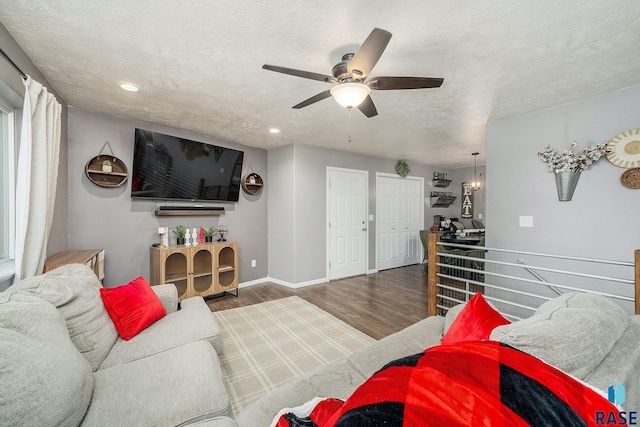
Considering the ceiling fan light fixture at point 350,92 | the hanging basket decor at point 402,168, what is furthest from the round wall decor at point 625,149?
the hanging basket decor at point 402,168

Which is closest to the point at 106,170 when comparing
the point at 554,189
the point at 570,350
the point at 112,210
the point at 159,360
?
the point at 112,210

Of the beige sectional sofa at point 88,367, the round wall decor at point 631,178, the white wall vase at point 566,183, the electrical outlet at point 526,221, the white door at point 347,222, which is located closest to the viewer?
the beige sectional sofa at point 88,367

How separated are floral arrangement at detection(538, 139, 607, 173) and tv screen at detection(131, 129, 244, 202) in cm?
399

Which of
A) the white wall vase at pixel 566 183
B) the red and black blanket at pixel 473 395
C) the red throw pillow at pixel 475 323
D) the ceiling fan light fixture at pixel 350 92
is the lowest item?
the red throw pillow at pixel 475 323

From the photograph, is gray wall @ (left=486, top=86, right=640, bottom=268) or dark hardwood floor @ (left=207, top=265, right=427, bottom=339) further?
dark hardwood floor @ (left=207, top=265, right=427, bottom=339)

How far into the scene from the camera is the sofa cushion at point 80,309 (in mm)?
1327

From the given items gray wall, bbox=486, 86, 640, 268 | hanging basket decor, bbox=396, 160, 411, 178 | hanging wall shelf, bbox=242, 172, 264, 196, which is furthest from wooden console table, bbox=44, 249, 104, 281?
hanging basket decor, bbox=396, 160, 411, 178

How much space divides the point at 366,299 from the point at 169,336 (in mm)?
2651

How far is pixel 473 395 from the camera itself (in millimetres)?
471

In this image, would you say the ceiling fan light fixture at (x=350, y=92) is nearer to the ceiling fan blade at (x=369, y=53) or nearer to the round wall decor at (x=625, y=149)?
the ceiling fan blade at (x=369, y=53)

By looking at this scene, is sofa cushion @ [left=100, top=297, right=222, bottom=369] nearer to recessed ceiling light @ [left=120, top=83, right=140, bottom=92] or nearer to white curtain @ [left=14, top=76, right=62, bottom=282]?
white curtain @ [left=14, top=76, right=62, bottom=282]

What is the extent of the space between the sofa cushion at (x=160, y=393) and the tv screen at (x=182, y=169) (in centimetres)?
259

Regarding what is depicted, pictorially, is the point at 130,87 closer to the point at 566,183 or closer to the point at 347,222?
the point at 347,222

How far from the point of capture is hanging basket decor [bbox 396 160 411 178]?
18.6ft
